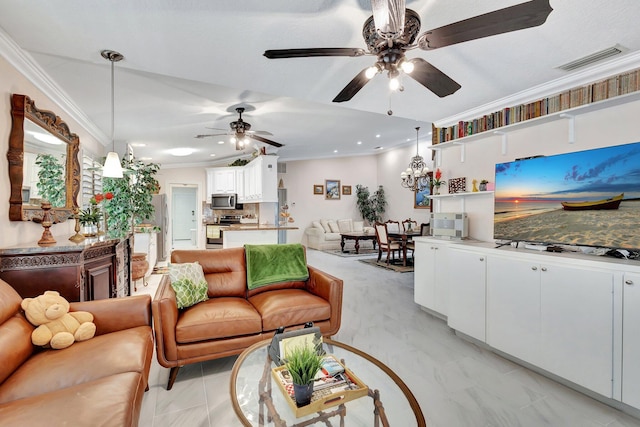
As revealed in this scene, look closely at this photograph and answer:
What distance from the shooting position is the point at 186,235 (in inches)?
447

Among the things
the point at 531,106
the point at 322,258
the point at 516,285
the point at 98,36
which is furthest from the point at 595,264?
the point at 322,258

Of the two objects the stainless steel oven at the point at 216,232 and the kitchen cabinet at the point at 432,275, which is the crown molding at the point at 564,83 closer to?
the kitchen cabinet at the point at 432,275

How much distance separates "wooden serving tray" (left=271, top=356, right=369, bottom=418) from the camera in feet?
4.16

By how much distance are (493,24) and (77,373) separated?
2.61 metres

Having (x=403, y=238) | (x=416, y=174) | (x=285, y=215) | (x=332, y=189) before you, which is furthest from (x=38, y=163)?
(x=332, y=189)

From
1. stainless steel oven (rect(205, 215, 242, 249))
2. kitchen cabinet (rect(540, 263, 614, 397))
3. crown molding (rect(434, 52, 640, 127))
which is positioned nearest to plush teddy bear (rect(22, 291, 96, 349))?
kitchen cabinet (rect(540, 263, 614, 397))

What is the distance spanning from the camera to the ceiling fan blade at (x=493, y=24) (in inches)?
50.6

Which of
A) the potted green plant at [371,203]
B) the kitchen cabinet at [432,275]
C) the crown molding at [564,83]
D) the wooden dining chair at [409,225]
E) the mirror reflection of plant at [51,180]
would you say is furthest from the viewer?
the potted green plant at [371,203]

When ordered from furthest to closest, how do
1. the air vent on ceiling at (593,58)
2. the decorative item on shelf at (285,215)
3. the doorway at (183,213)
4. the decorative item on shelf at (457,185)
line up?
the doorway at (183,213) → the decorative item on shelf at (285,215) → the decorative item on shelf at (457,185) → the air vent on ceiling at (593,58)

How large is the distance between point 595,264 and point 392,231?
5213 mm

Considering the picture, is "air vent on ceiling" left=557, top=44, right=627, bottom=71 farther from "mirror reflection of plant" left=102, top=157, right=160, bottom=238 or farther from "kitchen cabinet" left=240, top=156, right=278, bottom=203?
"mirror reflection of plant" left=102, top=157, right=160, bottom=238

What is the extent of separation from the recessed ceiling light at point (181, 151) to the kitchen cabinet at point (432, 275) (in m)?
5.42

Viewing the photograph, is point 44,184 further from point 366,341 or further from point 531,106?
point 531,106

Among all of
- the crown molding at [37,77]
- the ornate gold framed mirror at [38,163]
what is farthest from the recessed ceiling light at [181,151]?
the ornate gold framed mirror at [38,163]
